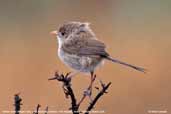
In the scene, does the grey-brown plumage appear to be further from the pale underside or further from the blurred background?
the blurred background

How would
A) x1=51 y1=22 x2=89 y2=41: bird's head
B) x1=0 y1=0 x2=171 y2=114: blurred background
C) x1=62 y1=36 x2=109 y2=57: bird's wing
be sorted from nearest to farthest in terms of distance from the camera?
x1=62 y1=36 x2=109 y2=57: bird's wing
x1=51 y1=22 x2=89 y2=41: bird's head
x1=0 y1=0 x2=171 y2=114: blurred background

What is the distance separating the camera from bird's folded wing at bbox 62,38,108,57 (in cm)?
529

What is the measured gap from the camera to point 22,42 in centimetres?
1003

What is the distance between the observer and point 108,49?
948 cm

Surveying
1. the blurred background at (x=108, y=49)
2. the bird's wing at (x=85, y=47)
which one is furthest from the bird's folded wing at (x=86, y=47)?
the blurred background at (x=108, y=49)

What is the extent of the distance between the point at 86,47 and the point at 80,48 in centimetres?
8

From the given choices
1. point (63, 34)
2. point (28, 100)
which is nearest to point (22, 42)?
point (28, 100)

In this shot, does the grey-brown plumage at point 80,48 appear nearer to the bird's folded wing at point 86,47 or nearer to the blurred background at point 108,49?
the bird's folded wing at point 86,47

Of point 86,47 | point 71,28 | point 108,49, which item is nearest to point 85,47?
point 86,47

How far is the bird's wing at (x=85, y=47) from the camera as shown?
17.3ft

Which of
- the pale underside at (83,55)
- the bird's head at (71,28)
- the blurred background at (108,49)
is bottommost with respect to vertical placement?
the blurred background at (108,49)

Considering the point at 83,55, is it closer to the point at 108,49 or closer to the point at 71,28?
the point at 71,28

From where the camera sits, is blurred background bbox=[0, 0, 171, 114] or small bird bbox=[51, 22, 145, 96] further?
blurred background bbox=[0, 0, 171, 114]

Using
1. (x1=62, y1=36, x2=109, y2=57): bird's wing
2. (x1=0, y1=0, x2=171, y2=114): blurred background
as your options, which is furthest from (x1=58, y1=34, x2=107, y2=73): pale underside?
(x1=0, y1=0, x2=171, y2=114): blurred background
